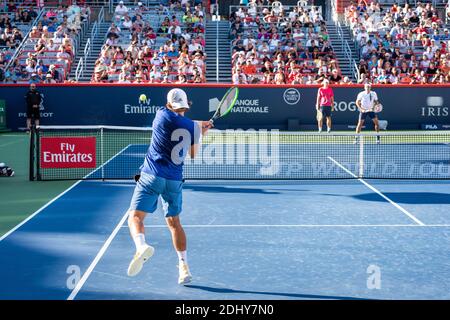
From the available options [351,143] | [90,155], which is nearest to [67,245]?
[90,155]

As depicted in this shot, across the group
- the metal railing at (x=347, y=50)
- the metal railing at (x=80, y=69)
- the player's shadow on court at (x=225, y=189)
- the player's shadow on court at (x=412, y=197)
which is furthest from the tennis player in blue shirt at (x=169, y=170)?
the metal railing at (x=347, y=50)

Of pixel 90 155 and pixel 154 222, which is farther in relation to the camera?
pixel 90 155

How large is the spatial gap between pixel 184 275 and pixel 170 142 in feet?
4.38

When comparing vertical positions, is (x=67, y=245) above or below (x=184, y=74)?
below

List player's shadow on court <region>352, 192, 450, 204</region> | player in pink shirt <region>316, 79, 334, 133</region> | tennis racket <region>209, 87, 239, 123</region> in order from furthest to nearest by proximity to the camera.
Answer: player in pink shirt <region>316, 79, 334, 133</region>, player's shadow on court <region>352, 192, 450, 204</region>, tennis racket <region>209, 87, 239, 123</region>

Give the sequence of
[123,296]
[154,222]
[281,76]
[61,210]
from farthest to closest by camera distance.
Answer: [281,76] < [61,210] < [154,222] < [123,296]

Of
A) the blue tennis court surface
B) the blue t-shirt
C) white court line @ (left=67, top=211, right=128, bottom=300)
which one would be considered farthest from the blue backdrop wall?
the blue t-shirt

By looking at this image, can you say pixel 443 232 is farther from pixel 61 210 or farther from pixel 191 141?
pixel 61 210

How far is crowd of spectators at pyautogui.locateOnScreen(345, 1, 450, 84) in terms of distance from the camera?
28.5 meters

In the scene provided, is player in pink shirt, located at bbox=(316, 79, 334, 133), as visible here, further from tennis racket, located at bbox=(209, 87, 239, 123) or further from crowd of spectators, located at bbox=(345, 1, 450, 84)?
tennis racket, located at bbox=(209, 87, 239, 123)

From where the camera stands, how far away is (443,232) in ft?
31.4

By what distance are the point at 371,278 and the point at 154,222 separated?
157 inches

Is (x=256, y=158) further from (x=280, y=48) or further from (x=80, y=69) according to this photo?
(x=80, y=69)

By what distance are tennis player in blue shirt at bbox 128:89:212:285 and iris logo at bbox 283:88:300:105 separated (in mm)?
20469
